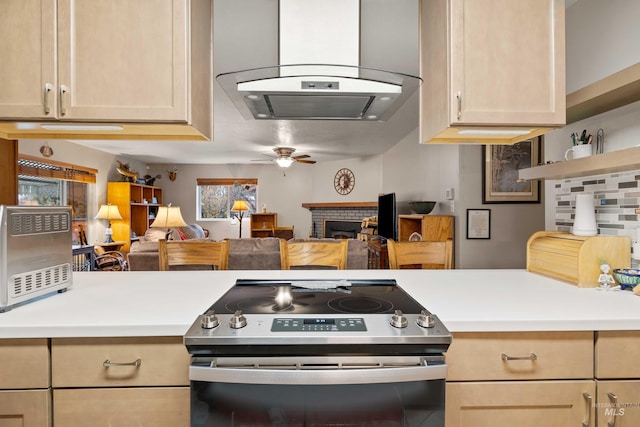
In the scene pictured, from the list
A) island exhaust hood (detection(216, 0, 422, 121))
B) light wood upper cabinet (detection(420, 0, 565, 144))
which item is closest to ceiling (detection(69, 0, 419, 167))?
island exhaust hood (detection(216, 0, 422, 121))

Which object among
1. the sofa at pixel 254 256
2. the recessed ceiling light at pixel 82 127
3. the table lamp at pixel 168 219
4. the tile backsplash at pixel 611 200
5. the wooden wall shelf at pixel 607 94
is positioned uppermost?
the wooden wall shelf at pixel 607 94

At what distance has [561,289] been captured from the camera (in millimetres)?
1305

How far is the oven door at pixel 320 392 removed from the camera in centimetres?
87

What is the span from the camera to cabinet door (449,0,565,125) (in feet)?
4.12

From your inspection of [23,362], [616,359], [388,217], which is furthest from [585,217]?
[388,217]

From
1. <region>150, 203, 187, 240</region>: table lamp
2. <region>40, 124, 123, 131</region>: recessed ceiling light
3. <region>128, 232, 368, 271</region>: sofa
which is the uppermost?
<region>40, 124, 123, 131</region>: recessed ceiling light

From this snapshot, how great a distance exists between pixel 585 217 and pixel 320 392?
4.54 feet

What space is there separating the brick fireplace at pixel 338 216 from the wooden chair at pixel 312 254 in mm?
4750

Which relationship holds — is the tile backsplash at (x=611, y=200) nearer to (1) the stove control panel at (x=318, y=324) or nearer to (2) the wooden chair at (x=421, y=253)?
(2) the wooden chair at (x=421, y=253)

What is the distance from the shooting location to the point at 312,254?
1811 mm

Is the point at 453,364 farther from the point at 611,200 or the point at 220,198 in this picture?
the point at 220,198

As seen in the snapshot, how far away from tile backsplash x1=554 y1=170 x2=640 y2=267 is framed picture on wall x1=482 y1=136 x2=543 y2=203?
2015 millimetres

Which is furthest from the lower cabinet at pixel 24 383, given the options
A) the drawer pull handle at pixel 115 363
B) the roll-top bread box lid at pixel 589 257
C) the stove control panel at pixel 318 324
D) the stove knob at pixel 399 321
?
the roll-top bread box lid at pixel 589 257

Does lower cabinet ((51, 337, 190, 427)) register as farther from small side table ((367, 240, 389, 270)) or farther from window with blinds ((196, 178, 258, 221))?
window with blinds ((196, 178, 258, 221))
